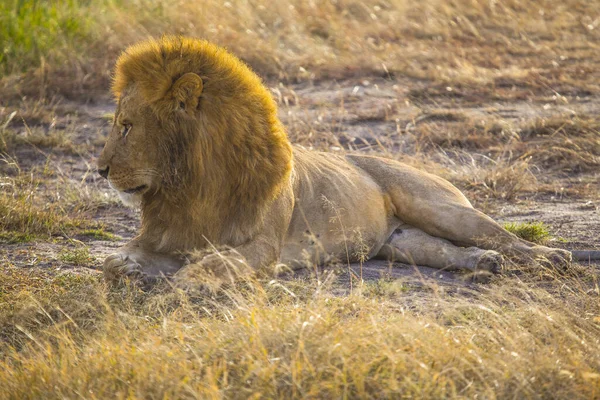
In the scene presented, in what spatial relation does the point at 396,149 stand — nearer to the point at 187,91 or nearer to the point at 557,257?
the point at 557,257

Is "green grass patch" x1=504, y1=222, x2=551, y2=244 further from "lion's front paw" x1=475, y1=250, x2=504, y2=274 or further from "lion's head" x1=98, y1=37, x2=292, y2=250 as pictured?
"lion's head" x1=98, y1=37, x2=292, y2=250

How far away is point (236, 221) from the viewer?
4.52 metres

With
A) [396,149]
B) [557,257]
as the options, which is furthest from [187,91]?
[396,149]

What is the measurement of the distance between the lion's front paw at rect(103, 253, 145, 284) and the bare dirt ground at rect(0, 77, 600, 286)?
577 mm

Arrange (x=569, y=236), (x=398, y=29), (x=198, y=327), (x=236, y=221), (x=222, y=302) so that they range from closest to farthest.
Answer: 1. (x=198, y=327)
2. (x=222, y=302)
3. (x=236, y=221)
4. (x=569, y=236)
5. (x=398, y=29)

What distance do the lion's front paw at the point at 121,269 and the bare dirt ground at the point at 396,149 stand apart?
0.58 metres

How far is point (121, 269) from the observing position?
4.37 metres

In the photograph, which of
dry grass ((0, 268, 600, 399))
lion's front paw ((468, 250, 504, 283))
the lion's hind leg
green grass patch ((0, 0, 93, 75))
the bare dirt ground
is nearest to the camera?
dry grass ((0, 268, 600, 399))

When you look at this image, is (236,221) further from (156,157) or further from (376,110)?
(376,110)

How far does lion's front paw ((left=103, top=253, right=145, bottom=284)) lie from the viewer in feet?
14.3

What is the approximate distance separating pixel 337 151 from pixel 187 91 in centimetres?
320

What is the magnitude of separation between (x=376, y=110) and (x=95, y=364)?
5.71 meters

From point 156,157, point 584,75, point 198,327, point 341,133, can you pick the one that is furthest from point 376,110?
point 198,327

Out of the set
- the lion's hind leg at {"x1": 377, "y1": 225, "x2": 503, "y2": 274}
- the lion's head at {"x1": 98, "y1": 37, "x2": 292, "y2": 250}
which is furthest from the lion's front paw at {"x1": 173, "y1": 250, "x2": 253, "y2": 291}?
the lion's hind leg at {"x1": 377, "y1": 225, "x2": 503, "y2": 274}
